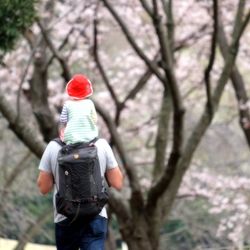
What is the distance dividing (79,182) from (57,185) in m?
0.16

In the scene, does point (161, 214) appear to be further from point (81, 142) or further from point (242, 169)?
point (242, 169)

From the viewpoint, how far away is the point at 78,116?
14.0 ft

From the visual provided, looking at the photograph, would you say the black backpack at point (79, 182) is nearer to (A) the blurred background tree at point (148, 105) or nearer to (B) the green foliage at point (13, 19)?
(B) the green foliage at point (13, 19)

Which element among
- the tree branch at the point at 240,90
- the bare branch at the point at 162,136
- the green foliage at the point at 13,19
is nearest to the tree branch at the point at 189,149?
the bare branch at the point at 162,136

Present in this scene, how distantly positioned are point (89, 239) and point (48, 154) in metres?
0.53

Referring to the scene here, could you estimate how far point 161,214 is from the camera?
9570 mm

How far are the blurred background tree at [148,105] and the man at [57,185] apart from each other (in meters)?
3.65

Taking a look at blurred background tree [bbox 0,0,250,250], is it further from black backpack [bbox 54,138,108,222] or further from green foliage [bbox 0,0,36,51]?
black backpack [bbox 54,138,108,222]

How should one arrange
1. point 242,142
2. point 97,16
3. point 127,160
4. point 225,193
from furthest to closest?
point 242,142 → point 225,193 → point 97,16 → point 127,160

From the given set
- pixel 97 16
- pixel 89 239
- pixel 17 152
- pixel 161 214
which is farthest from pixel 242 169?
pixel 89 239

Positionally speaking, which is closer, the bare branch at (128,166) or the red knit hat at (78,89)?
the red knit hat at (78,89)

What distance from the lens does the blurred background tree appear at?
8.98m

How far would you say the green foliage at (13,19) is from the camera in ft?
23.5

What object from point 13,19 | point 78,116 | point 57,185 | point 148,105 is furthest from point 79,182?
point 148,105
